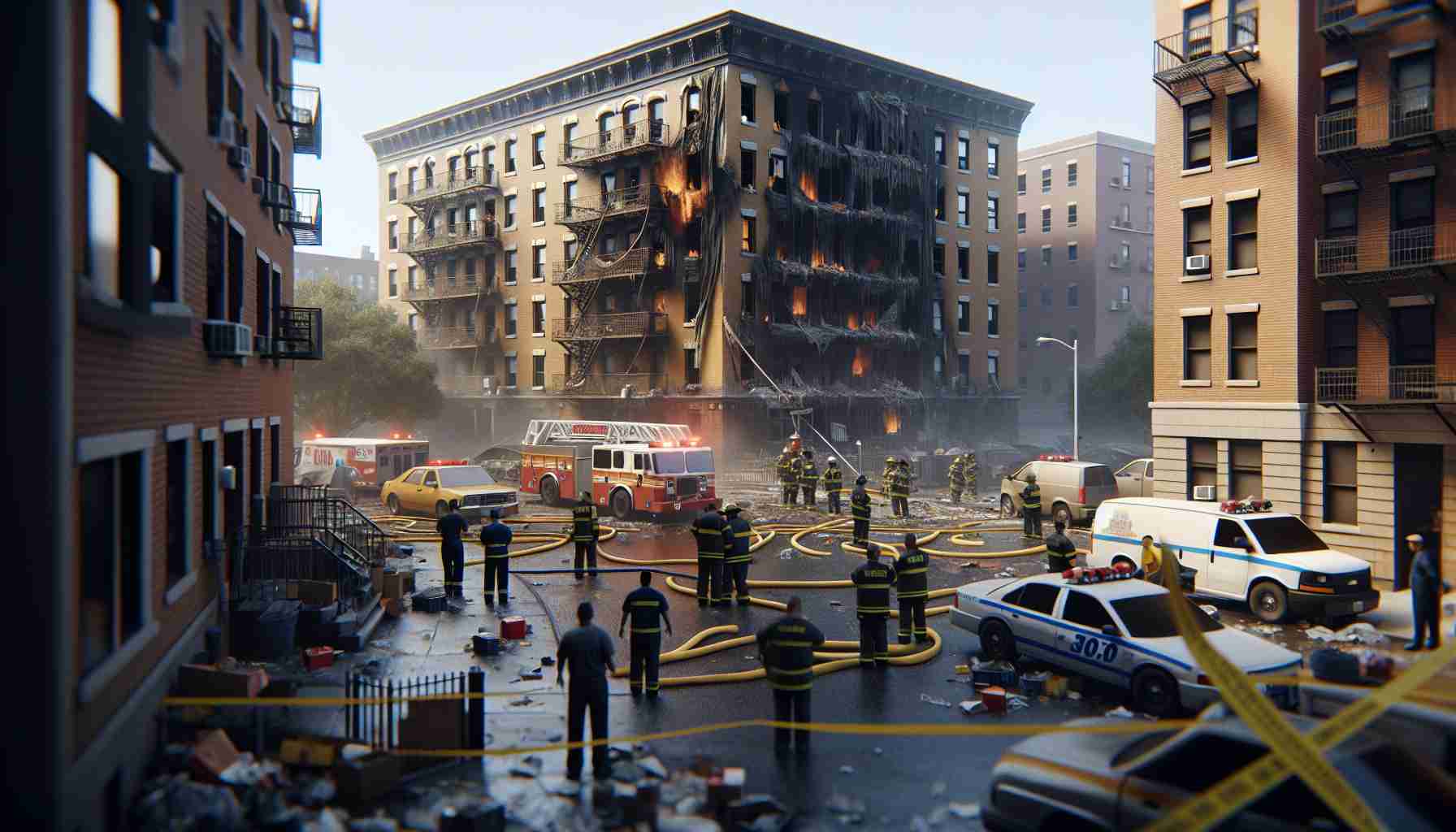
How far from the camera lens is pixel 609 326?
4947cm

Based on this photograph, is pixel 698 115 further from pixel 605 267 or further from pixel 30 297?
pixel 30 297

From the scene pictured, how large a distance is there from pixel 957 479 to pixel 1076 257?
44570 millimetres

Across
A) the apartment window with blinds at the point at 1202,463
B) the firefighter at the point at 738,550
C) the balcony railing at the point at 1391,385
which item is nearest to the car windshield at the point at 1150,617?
the firefighter at the point at 738,550

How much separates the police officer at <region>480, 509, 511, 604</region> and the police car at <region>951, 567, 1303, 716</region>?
8143 millimetres

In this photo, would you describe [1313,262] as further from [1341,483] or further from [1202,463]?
[1202,463]

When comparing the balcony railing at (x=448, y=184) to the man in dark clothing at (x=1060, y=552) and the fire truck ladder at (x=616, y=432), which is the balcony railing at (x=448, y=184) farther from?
the man in dark clothing at (x=1060, y=552)

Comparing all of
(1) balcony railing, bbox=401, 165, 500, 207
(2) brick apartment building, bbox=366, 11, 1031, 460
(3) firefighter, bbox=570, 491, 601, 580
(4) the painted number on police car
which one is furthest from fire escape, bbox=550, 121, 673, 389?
(4) the painted number on police car

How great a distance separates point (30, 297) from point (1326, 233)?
2356cm

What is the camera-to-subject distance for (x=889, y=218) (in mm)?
50719

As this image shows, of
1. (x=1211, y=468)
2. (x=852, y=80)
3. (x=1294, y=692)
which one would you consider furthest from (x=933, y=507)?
(x=852, y=80)

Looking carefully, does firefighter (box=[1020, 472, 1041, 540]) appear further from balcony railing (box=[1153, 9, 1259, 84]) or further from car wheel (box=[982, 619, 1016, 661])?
car wheel (box=[982, 619, 1016, 661])

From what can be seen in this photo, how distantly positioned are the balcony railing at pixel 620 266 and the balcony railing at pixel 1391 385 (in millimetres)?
31107

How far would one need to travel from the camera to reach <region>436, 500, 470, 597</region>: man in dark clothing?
A: 18109mm

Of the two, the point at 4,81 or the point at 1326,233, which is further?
the point at 1326,233
